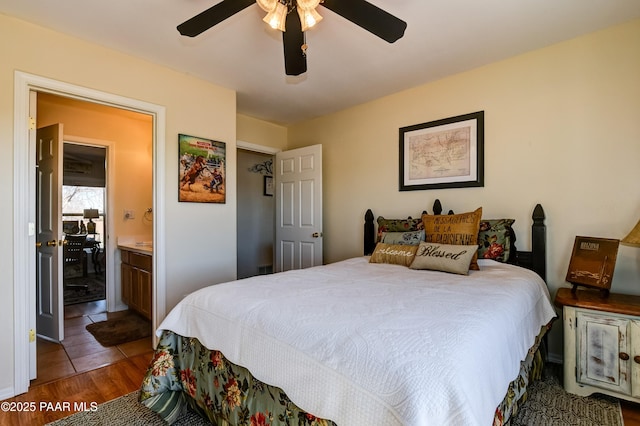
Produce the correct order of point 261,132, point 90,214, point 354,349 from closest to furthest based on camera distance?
point 354,349 → point 261,132 → point 90,214

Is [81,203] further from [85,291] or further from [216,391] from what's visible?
[216,391]

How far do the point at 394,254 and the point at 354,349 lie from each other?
168 centimetres

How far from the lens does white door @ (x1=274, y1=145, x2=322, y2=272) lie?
382cm

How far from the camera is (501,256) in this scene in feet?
7.85

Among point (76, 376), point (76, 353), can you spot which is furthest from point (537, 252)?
point (76, 353)

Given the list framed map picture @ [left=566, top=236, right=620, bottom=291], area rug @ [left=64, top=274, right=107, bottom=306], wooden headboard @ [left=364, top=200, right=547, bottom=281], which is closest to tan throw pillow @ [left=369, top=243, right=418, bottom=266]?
wooden headboard @ [left=364, top=200, right=547, bottom=281]

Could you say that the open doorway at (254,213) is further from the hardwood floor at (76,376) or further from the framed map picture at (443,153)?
the framed map picture at (443,153)

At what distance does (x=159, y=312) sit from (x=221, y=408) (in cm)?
154

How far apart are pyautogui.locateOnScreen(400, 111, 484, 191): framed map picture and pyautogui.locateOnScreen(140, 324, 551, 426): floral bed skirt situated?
1448 millimetres

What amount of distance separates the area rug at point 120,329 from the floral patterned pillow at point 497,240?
10.4 ft

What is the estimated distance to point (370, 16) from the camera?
1587mm

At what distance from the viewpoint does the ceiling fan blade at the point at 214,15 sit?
62.0 inches

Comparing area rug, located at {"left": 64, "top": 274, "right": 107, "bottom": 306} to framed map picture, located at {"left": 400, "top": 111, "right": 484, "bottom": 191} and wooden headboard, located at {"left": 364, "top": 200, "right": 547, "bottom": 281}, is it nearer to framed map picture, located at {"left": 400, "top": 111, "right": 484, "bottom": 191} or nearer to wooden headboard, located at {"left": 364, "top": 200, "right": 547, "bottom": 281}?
framed map picture, located at {"left": 400, "top": 111, "right": 484, "bottom": 191}

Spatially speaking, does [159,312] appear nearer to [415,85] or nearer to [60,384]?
[60,384]
